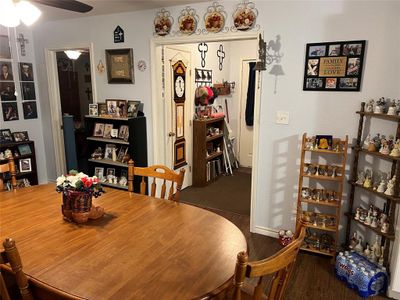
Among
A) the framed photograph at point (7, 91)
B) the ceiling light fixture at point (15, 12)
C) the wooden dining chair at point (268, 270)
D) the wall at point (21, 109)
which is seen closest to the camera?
the wooden dining chair at point (268, 270)

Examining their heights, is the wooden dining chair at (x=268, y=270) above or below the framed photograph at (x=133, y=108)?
below

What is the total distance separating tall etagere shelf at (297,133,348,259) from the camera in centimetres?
253

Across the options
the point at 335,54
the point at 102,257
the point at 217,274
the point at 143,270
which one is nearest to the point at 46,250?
the point at 102,257

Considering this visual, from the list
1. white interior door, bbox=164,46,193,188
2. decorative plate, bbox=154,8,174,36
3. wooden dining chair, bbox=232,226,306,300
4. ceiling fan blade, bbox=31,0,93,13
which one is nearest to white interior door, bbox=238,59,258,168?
white interior door, bbox=164,46,193,188

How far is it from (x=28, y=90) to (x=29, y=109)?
10.4 inches

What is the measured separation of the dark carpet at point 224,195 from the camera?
379cm

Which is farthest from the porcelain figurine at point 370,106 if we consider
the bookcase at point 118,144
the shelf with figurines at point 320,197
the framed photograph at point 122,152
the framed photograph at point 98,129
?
the framed photograph at point 98,129

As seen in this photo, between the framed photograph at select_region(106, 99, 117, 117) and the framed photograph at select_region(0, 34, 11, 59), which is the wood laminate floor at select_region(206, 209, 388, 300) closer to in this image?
the framed photograph at select_region(106, 99, 117, 117)

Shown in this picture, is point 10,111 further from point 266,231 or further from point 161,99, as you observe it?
point 266,231

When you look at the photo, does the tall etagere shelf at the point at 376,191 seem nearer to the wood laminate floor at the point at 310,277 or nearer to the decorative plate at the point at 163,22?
the wood laminate floor at the point at 310,277

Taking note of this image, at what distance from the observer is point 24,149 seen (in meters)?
3.94

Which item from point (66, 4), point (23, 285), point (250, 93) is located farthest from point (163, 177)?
point (250, 93)

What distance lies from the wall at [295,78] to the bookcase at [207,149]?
1.14 meters

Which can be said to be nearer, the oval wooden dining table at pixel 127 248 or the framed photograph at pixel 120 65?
the oval wooden dining table at pixel 127 248
